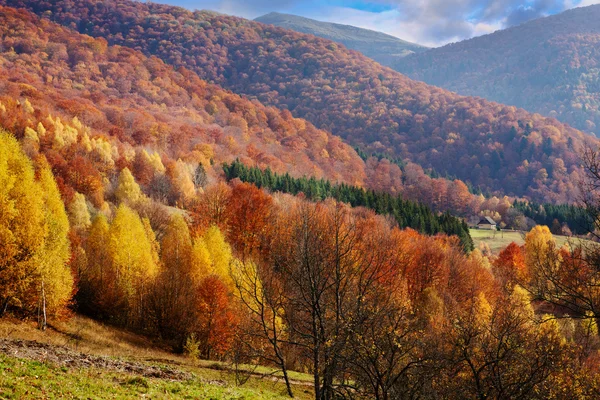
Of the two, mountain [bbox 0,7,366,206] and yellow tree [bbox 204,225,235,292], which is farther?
mountain [bbox 0,7,366,206]

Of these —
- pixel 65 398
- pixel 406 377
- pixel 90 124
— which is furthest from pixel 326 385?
pixel 90 124

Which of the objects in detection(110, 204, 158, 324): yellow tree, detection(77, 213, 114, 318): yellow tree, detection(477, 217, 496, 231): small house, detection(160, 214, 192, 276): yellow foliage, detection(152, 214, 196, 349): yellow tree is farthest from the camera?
detection(477, 217, 496, 231): small house

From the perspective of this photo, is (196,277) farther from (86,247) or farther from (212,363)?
(86,247)

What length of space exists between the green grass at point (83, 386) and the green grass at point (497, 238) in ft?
335

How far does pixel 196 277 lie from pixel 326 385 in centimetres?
2871

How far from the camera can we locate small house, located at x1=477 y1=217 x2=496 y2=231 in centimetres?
13538

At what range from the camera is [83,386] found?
593 inches

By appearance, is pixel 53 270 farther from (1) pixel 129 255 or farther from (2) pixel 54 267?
(1) pixel 129 255

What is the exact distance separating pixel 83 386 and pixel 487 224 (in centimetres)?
13992

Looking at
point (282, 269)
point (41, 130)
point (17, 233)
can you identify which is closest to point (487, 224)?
point (41, 130)

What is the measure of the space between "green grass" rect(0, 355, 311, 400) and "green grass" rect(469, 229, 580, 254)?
335 feet

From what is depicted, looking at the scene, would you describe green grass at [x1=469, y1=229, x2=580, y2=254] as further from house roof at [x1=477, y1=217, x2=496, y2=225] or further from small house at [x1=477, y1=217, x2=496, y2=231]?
house roof at [x1=477, y1=217, x2=496, y2=225]

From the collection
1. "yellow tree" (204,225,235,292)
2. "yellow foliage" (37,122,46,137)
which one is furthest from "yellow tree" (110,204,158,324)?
"yellow foliage" (37,122,46,137)

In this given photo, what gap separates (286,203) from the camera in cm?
8506
